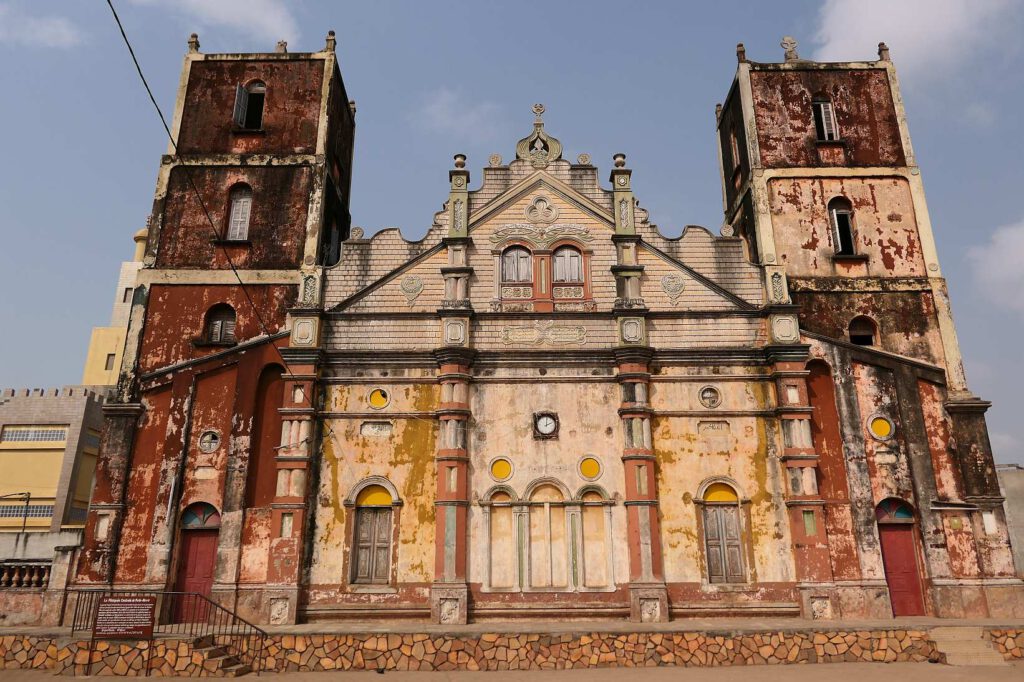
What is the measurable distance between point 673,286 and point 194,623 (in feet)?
46.1

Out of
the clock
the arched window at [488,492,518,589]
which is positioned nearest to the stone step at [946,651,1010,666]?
the arched window at [488,492,518,589]

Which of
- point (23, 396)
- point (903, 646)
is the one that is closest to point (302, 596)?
point (903, 646)

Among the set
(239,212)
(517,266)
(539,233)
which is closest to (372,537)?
(517,266)

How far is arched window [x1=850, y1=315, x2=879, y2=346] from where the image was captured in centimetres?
2111

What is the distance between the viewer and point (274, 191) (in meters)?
22.5

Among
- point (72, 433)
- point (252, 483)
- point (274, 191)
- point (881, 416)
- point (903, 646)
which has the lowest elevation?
point (903, 646)

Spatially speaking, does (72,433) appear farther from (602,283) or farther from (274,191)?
(602,283)

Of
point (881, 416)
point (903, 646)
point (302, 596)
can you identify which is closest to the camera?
point (903, 646)

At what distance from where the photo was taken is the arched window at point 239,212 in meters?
22.2

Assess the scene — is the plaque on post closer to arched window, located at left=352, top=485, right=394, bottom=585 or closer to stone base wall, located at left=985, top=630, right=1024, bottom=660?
arched window, located at left=352, top=485, right=394, bottom=585

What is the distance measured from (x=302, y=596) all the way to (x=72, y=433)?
81.1ft

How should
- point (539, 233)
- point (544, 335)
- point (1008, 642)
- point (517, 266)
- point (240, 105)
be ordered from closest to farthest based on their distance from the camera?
point (1008, 642), point (544, 335), point (517, 266), point (539, 233), point (240, 105)

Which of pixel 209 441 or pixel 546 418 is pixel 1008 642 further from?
pixel 209 441

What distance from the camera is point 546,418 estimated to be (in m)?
18.8
